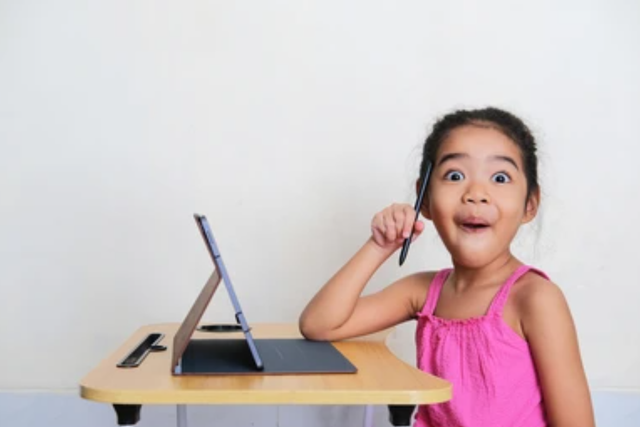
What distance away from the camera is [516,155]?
132 cm

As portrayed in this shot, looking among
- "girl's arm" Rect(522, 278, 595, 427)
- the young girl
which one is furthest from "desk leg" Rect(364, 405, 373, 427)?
"girl's arm" Rect(522, 278, 595, 427)

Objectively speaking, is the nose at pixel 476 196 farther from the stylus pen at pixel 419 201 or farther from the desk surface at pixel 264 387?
the desk surface at pixel 264 387

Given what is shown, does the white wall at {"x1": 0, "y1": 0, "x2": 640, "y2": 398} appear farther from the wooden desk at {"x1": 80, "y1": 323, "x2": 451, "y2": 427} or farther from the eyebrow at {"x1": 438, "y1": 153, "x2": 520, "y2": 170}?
the wooden desk at {"x1": 80, "y1": 323, "x2": 451, "y2": 427}

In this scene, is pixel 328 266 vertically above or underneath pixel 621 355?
above

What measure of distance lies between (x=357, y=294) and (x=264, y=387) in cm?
41

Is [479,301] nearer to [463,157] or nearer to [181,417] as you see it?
[463,157]

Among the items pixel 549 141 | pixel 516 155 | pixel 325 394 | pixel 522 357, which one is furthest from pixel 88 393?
pixel 549 141

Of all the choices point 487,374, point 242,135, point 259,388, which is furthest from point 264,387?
point 242,135

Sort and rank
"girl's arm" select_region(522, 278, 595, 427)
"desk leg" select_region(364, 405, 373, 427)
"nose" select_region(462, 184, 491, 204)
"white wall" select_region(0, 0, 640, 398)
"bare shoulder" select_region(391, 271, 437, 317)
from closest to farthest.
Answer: "girl's arm" select_region(522, 278, 595, 427), "nose" select_region(462, 184, 491, 204), "bare shoulder" select_region(391, 271, 437, 317), "desk leg" select_region(364, 405, 373, 427), "white wall" select_region(0, 0, 640, 398)

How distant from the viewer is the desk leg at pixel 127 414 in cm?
96

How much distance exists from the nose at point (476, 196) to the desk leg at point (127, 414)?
58cm

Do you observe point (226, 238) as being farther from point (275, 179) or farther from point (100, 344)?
point (100, 344)

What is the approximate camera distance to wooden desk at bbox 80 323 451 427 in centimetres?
94

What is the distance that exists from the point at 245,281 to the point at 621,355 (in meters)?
0.96
